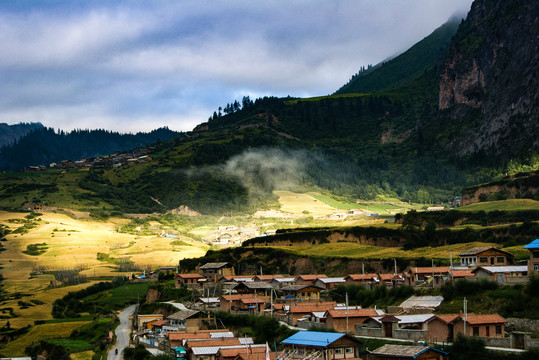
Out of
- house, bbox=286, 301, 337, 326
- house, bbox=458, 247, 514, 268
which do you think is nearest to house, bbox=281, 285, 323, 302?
house, bbox=286, 301, 337, 326

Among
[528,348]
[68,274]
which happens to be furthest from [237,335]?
[68,274]

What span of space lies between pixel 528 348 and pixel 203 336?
2663cm

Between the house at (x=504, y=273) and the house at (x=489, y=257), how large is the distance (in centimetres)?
422

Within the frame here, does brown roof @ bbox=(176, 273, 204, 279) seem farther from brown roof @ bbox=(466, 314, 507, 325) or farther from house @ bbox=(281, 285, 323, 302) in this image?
brown roof @ bbox=(466, 314, 507, 325)

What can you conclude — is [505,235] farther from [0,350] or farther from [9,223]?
[9,223]

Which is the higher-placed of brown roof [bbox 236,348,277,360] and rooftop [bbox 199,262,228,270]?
rooftop [bbox 199,262,228,270]

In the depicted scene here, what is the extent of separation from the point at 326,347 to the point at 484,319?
9295 millimetres

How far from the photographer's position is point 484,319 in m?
44.7

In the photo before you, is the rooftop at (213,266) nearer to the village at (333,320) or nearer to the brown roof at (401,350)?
the village at (333,320)

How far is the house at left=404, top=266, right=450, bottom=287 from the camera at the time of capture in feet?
202

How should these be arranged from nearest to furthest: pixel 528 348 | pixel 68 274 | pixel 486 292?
pixel 528 348 < pixel 486 292 < pixel 68 274

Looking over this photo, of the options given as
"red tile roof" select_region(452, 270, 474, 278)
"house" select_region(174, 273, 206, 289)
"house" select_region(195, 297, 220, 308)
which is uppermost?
"red tile roof" select_region(452, 270, 474, 278)

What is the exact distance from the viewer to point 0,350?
8012 cm

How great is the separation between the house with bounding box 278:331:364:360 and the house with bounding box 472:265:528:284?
13.3 m
